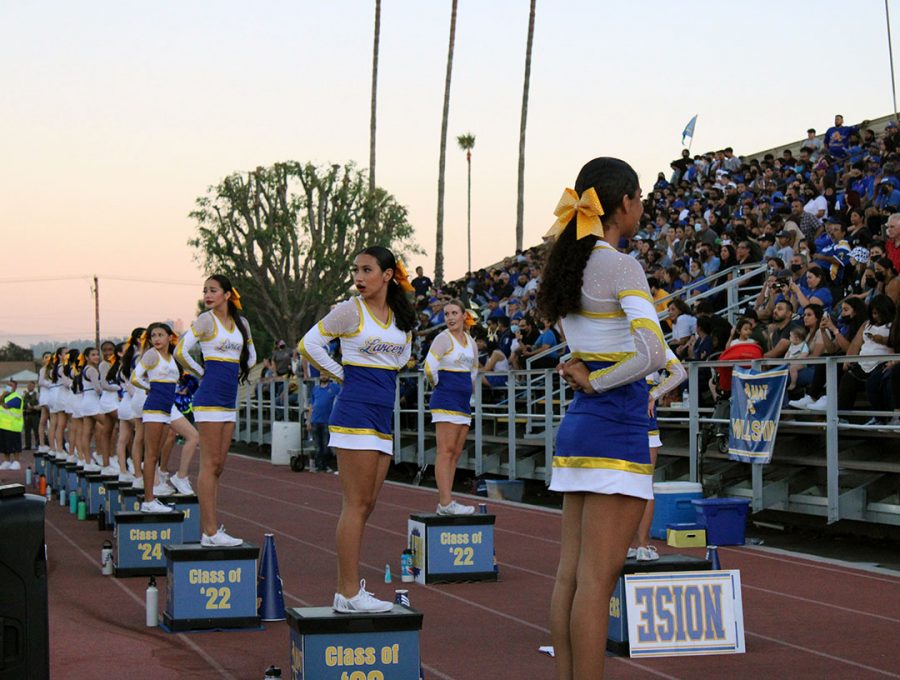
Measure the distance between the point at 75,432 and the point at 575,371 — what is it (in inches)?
710

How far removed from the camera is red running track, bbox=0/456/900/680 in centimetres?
713

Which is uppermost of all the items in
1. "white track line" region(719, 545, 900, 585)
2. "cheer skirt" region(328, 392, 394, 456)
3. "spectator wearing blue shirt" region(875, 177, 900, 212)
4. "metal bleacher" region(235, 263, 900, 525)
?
"spectator wearing blue shirt" region(875, 177, 900, 212)

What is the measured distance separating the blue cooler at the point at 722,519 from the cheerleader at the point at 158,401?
506cm

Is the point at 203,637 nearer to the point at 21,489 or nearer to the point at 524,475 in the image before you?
the point at 21,489

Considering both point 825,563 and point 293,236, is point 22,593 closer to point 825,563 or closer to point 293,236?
point 825,563

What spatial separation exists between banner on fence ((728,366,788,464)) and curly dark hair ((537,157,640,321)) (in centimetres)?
853

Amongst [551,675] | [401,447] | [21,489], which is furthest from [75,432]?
[21,489]

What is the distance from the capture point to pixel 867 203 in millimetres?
17531

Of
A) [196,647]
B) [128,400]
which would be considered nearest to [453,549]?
[196,647]

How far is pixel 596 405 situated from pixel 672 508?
874cm

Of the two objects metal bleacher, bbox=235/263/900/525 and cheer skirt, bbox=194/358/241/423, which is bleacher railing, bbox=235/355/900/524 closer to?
metal bleacher, bbox=235/263/900/525

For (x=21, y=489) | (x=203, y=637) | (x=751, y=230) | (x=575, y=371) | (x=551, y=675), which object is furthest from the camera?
(x=751, y=230)

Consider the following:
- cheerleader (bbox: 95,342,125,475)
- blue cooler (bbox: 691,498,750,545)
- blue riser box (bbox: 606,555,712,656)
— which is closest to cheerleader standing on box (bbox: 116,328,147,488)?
cheerleader (bbox: 95,342,125,475)

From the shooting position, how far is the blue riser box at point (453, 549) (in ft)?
34.0
